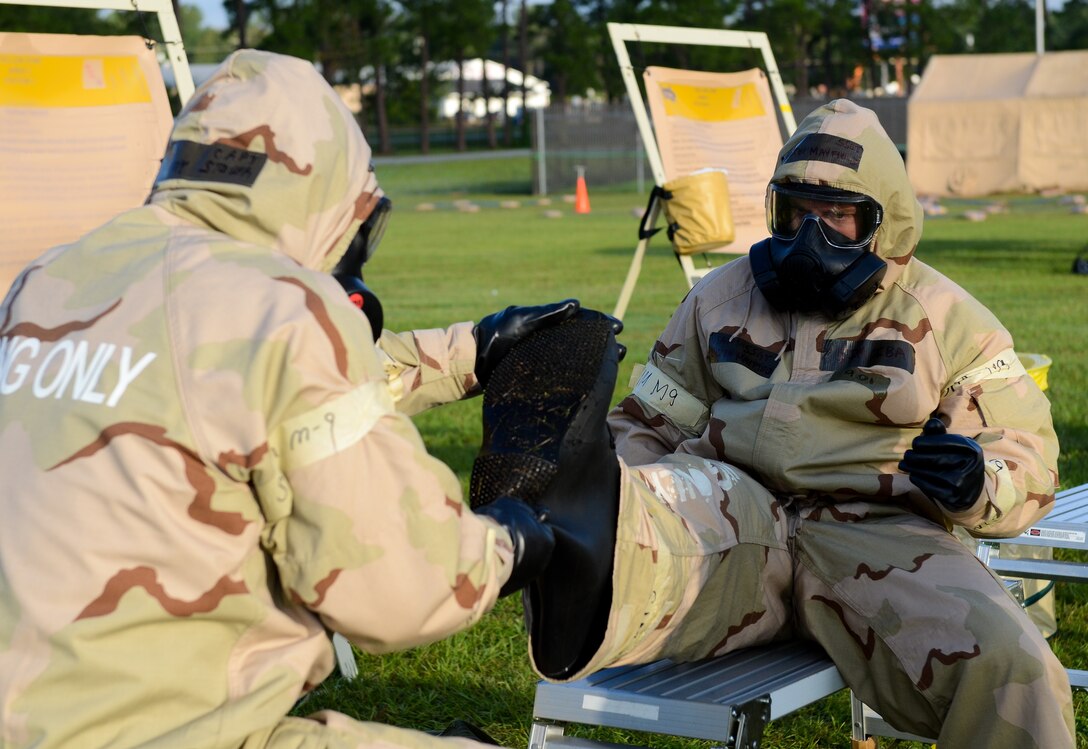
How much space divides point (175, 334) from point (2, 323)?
0.39 meters

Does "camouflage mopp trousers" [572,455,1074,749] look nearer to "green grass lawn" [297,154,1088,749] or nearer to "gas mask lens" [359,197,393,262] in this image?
"gas mask lens" [359,197,393,262]

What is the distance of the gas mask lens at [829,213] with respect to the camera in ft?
11.7

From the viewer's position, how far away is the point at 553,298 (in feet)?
47.4

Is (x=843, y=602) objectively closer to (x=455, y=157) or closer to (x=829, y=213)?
(x=829, y=213)

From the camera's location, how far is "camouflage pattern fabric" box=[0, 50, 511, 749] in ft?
6.63

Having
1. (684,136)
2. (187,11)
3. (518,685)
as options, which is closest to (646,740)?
(518,685)

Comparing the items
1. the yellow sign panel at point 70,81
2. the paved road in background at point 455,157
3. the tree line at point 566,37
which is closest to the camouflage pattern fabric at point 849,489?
the yellow sign panel at point 70,81

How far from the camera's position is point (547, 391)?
2746 mm

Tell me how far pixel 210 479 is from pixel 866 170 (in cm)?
206

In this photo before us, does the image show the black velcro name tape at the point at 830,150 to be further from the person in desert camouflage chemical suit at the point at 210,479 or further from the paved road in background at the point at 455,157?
the paved road in background at the point at 455,157

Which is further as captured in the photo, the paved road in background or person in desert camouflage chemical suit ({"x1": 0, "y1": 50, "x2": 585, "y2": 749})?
the paved road in background

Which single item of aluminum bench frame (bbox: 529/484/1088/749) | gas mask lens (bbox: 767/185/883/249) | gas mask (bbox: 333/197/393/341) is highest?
gas mask (bbox: 333/197/393/341)

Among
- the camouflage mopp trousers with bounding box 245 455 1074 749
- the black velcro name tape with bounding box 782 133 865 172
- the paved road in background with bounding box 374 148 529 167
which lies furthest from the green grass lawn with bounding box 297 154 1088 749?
the paved road in background with bounding box 374 148 529 167

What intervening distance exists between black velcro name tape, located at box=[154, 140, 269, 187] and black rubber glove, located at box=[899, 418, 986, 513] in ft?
5.08
